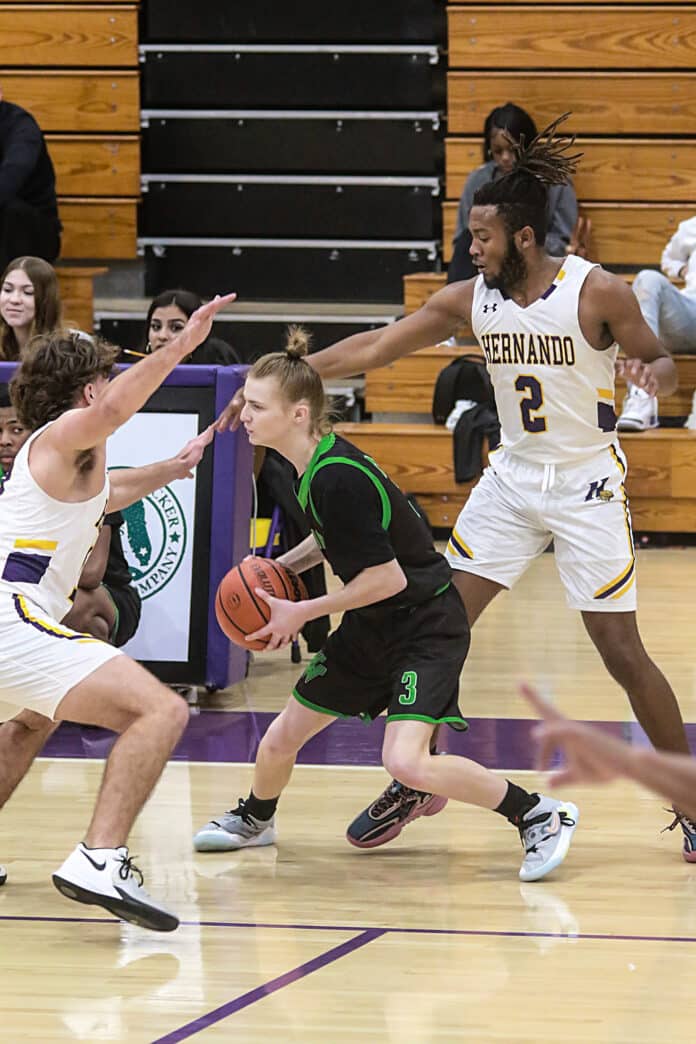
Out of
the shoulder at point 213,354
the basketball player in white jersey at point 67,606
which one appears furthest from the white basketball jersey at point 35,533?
the shoulder at point 213,354

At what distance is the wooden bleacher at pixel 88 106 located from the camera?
1127 centimetres

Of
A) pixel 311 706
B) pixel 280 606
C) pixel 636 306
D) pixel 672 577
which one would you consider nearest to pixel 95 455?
pixel 280 606

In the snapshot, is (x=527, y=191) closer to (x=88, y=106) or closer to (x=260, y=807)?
(x=260, y=807)

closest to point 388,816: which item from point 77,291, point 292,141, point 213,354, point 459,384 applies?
point 213,354

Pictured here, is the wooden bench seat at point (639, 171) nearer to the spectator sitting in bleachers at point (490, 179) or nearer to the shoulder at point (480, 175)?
the spectator sitting in bleachers at point (490, 179)

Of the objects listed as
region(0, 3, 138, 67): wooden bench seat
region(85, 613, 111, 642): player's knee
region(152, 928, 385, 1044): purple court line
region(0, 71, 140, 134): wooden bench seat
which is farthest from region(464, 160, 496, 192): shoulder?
region(152, 928, 385, 1044): purple court line

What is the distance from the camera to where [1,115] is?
32.2 ft

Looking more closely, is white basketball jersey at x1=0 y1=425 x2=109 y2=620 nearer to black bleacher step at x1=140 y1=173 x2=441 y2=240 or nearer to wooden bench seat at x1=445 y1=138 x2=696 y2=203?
wooden bench seat at x1=445 y1=138 x2=696 y2=203

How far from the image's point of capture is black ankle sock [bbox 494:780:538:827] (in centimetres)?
412

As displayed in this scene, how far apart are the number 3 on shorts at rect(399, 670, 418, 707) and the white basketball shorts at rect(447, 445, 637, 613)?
1.61 feet

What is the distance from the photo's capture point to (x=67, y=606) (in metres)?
3.87

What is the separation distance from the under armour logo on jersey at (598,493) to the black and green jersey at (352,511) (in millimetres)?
522

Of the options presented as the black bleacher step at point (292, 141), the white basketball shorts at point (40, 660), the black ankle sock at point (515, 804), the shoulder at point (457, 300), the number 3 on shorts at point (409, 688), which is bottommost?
the black ankle sock at point (515, 804)

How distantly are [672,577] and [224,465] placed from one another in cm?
335
